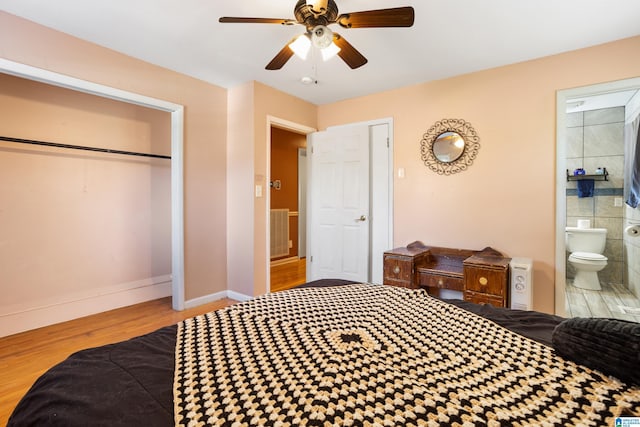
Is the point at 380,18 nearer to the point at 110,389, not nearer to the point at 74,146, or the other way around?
the point at 110,389

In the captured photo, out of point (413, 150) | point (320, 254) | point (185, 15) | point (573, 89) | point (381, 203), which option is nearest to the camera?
point (185, 15)

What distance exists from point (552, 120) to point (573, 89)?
28 cm

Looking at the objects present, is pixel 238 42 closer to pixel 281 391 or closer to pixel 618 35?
pixel 281 391

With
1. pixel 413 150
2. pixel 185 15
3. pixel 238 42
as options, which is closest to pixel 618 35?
pixel 413 150

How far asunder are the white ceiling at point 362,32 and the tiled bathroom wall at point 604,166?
212 centimetres

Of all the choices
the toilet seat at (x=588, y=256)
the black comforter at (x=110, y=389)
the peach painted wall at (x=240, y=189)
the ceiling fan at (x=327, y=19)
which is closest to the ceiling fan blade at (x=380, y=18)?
the ceiling fan at (x=327, y=19)

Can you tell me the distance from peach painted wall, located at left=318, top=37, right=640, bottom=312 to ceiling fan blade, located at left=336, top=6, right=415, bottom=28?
1688 mm

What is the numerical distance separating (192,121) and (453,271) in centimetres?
301

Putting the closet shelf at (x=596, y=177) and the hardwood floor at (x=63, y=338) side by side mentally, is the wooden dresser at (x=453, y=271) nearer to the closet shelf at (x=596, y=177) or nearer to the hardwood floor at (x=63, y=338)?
the hardwood floor at (x=63, y=338)

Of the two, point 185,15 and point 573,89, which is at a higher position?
point 185,15

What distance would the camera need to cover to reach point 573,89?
2.60 metres

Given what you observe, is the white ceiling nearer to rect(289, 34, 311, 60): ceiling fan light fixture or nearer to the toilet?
rect(289, 34, 311, 60): ceiling fan light fixture

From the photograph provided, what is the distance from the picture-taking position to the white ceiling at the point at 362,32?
A: 205cm

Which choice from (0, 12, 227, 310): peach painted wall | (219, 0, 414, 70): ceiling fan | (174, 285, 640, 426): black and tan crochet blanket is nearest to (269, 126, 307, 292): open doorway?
(0, 12, 227, 310): peach painted wall
